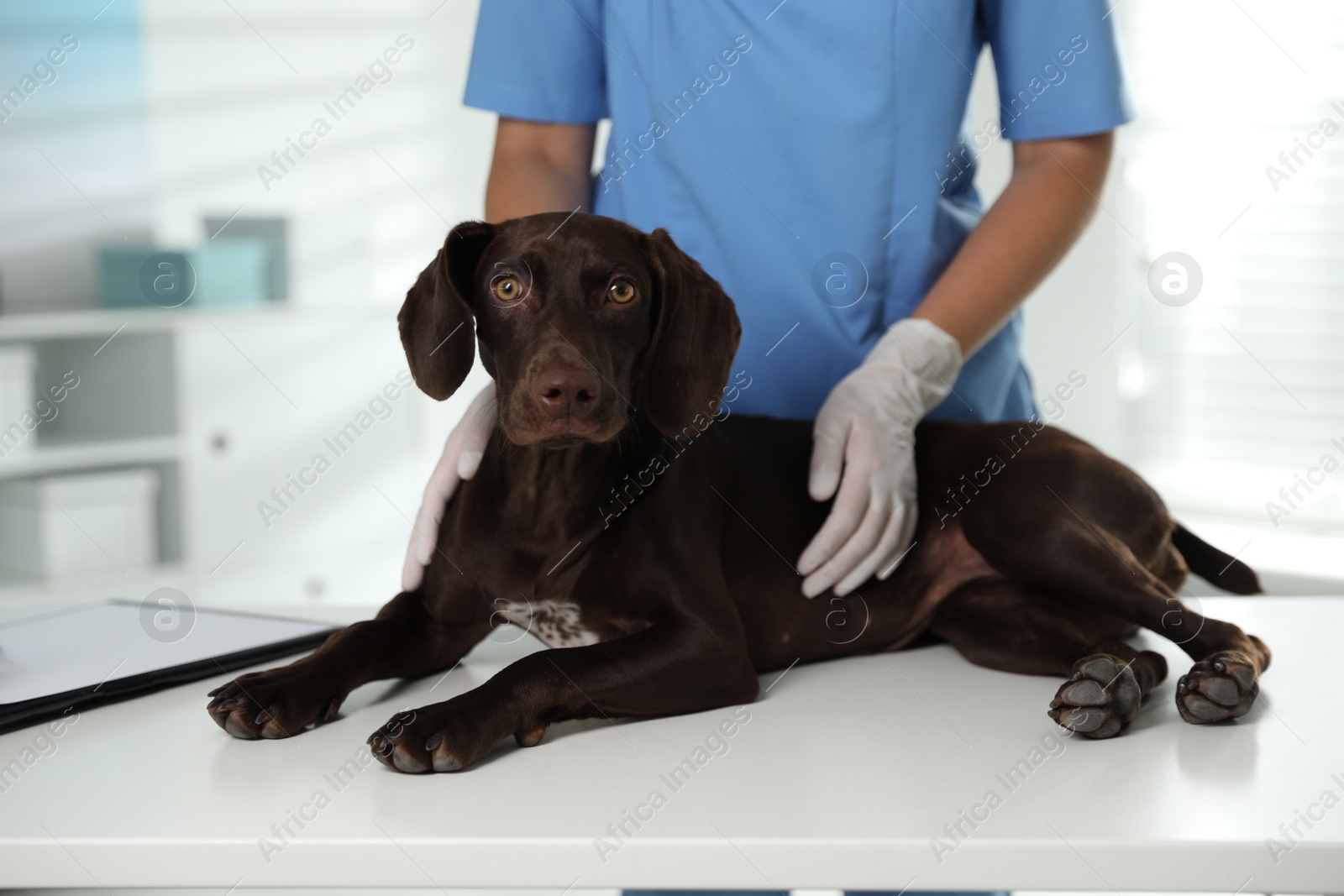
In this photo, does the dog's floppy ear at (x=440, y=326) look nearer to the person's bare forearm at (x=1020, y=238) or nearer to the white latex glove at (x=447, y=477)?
the white latex glove at (x=447, y=477)

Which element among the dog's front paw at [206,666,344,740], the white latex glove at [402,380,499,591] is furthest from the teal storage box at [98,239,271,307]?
the dog's front paw at [206,666,344,740]

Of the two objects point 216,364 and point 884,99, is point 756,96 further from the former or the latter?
point 216,364

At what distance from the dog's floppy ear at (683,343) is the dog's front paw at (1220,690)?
573 mm

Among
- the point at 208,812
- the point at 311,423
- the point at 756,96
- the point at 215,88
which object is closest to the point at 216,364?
the point at 311,423

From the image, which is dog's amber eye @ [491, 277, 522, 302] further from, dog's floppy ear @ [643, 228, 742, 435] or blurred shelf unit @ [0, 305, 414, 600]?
blurred shelf unit @ [0, 305, 414, 600]

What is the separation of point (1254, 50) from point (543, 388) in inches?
123

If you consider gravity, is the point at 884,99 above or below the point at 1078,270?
above

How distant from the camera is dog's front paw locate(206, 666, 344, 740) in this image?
3.62ft

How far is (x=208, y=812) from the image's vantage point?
3.01ft

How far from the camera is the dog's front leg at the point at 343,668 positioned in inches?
43.6

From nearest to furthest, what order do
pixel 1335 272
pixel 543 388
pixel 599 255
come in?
pixel 543 388 < pixel 599 255 < pixel 1335 272

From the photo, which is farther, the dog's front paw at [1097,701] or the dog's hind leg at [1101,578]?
the dog's hind leg at [1101,578]

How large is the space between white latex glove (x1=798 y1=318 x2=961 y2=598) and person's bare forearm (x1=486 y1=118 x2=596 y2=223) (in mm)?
567

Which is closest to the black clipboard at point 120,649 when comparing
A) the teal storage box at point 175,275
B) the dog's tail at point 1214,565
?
the dog's tail at point 1214,565
